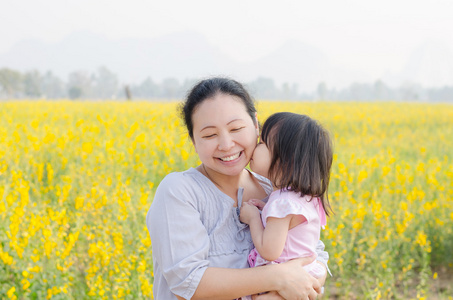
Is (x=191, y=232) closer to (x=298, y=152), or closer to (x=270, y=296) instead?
(x=270, y=296)

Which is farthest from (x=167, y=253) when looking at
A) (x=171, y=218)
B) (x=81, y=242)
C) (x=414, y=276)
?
(x=414, y=276)

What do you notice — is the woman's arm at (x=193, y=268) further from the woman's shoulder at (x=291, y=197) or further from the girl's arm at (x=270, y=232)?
the woman's shoulder at (x=291, y=197)

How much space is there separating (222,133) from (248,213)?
276mm

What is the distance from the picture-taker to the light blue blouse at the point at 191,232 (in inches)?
53.4

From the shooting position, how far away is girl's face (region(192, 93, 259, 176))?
57.9 inches

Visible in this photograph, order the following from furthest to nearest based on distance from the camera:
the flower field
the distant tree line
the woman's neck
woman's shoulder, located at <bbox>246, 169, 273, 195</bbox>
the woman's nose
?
the distant tree line
the flower field
woman's shoulder, located at <bbox>246, 169, 273, 195</bbox>
the woman's neck
the woman's nose

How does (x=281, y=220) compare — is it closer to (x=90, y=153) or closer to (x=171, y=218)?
(x=171, y=218)

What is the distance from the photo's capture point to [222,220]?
1.49 m

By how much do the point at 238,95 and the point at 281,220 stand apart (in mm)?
435

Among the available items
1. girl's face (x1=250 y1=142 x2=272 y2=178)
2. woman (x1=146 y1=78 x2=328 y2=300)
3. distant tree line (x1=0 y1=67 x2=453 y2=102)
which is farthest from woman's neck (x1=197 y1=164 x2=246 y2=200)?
distant tree line (x1=0 y1=67 x2=453 y2=102)

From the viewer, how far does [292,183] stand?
1505mm

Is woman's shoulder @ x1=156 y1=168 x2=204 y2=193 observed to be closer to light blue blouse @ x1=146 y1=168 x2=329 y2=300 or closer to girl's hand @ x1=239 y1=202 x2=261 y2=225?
light blue blouse @ x1=146 y1=168 x2=329 y2=300

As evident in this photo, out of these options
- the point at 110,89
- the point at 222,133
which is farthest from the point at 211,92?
the point at 110,89

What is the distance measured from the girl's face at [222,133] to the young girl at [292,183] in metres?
0.08
